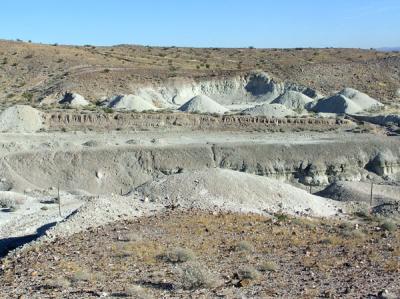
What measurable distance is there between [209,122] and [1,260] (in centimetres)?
3066

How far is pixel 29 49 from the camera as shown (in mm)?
79062

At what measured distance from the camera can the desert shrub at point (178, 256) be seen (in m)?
15.7

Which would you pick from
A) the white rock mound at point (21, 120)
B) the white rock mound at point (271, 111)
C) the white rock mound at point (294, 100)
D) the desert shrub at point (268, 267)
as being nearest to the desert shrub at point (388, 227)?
the desert shrub at point (268, 267)

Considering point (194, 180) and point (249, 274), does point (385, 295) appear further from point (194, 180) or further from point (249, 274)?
point (194, 180)

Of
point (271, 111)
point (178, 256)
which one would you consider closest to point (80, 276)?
point (178, 256)

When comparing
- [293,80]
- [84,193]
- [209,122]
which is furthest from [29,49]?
[84,193]

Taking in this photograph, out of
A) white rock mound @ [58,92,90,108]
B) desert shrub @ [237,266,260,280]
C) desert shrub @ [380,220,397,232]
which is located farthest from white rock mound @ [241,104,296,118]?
desert shrub @ [237,266,260,280]

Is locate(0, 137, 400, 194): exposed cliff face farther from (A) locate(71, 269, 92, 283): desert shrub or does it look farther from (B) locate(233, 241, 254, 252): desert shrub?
(A) locate(71, 269, 92, 283): desert shrub

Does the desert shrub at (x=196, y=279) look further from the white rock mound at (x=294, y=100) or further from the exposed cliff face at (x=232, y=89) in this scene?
the exposed cliff face at (x=232, y=89)

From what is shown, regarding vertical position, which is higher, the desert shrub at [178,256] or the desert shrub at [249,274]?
the desert shrub at [249,274]

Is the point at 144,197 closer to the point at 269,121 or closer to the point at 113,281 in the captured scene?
the point at 113,281

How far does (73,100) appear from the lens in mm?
59375

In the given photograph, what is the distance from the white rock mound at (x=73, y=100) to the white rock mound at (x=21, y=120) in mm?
10268

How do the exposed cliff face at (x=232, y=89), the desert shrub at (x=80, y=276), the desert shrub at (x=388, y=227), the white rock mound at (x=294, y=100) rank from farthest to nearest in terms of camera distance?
the exposed cliff face at (x=232, y=89), the white rock mound at (x=294, y=100), the desert shrub at (x=388, y=227), the desert shrub at (x=80, y=276)
